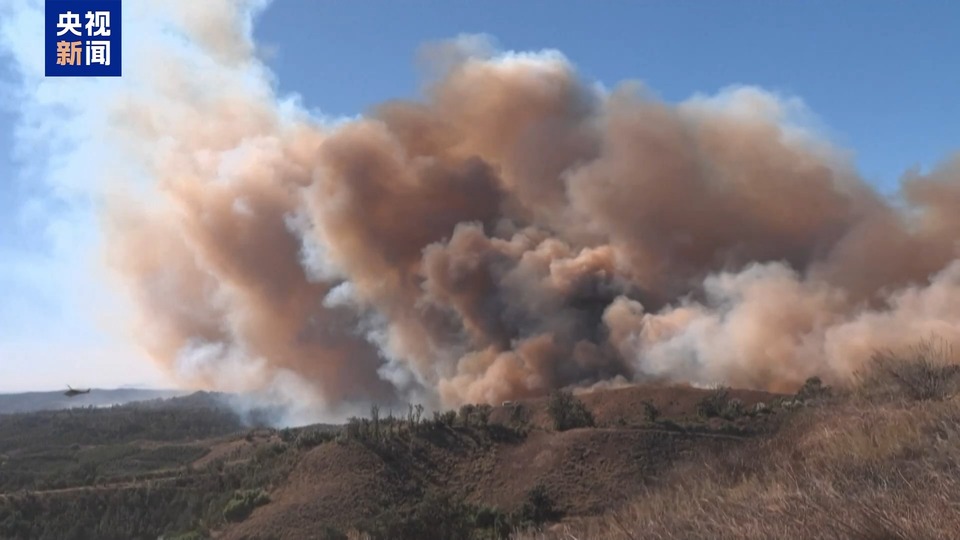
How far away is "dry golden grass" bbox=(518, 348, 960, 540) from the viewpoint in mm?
6039

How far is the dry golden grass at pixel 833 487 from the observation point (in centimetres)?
604

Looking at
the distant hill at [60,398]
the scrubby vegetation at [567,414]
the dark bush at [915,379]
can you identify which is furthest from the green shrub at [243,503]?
the distant hill at [60,398]

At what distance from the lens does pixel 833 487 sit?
7.65 metres

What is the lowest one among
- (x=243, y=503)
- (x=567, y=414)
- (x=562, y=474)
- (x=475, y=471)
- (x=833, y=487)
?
(x=243, y=503)

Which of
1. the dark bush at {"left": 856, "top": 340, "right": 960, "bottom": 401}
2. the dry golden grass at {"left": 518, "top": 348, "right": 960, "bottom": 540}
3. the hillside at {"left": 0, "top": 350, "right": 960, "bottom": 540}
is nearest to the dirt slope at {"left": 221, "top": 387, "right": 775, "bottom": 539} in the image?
the hillside at {"left": 0, "top": 350, "right": 960, "bottom": 540}

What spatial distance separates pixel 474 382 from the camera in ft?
154

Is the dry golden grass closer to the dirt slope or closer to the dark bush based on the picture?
the dark bush

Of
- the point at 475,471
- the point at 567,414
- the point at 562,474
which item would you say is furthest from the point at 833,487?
the point at 567,414

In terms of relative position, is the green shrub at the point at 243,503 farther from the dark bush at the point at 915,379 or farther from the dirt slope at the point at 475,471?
the dark bush at the point at 915,379

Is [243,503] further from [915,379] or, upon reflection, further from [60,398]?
[60,398]

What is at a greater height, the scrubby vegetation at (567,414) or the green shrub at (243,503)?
the scrubby vegetation at (567,414)

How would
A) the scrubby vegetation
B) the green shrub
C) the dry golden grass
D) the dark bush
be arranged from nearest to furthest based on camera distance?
the dry golden grass → the dark bush → the green shrub → the scrubby vegetation

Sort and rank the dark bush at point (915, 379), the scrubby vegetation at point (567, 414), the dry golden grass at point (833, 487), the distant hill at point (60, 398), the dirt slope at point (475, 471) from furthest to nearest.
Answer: the distant hill at point (60, 398) < the scrubby vegetation at point (567, 414) < the dirt slope at point (475, 471) < the dark bush at point (915, 379) < the dry golden grass at point (833, 487)

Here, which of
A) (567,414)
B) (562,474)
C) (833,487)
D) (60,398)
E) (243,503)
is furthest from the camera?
(60,398)
